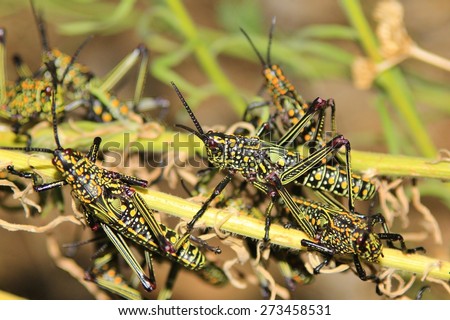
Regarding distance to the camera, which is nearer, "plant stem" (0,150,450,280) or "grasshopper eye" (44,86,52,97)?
"plant stem" (0,150,450,280)

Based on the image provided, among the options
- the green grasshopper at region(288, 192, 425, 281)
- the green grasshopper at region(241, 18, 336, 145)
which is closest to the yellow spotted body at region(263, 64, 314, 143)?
the green grasshopper at region(241, 18, 336, 145)

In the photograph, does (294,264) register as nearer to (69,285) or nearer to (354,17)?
(354,17)

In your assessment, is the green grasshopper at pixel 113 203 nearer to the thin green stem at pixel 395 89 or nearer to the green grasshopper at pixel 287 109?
the green grasshopper at pixel 287 109

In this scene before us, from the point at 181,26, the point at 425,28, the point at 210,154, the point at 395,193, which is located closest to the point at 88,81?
the point at 181,26

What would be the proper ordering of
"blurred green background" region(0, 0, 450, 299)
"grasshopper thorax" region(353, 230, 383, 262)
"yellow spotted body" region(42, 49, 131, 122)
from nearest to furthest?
1. "grasshopper thorax" region(353, 230, 383, 262)
2. "yellow spotted body" region(42, 49, 131, 122)
3. "blurred green background" region(0, 0, 450, 299)

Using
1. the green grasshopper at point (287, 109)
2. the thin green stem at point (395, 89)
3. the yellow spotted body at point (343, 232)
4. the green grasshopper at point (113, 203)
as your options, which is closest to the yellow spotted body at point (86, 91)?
the green grasshopper at point (113, 203)

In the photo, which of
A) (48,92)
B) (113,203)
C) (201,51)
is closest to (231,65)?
(201,51)

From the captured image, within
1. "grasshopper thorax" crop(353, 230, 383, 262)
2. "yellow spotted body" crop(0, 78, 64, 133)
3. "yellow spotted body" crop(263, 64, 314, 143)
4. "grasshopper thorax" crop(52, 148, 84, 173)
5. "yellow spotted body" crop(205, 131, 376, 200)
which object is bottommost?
"grasshopper thorax" crop(353, 230, 383, 262)

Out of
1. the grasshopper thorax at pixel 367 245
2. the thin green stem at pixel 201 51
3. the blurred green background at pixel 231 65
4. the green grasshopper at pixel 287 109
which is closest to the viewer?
the grasshopper thorax at pixel 367 245

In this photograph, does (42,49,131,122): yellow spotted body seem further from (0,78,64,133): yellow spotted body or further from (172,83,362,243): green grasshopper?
(172,83,362,243): green grasshopper

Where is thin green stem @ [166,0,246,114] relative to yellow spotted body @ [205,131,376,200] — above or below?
above

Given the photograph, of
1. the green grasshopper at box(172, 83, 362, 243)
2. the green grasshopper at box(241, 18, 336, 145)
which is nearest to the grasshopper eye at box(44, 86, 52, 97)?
the green grasshopper at box(172, 83, 362, 243)

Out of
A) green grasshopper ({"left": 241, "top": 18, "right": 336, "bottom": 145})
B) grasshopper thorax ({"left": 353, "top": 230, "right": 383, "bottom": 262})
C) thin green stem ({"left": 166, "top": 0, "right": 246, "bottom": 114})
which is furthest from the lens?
thin green stem ({"left": 166, "top": 0, "right": 246, "bottom": 114})

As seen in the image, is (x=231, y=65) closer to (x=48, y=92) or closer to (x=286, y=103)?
(x=286, y=103)
